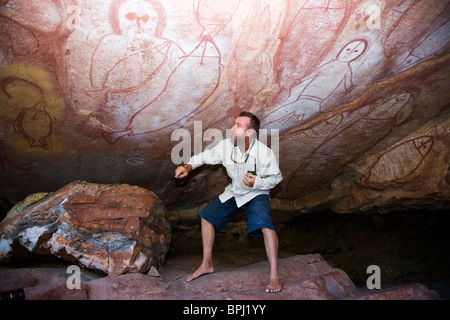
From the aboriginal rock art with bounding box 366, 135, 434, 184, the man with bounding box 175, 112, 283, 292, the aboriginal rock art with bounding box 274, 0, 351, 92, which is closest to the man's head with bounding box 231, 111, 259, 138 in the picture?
the man with bounding box 175, 112, 283, 292

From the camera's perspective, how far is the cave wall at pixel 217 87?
261cm

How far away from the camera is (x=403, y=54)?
124 inches

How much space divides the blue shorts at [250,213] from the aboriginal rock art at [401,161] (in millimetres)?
2026

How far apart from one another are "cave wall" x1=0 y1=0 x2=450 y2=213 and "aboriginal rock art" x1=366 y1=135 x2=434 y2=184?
0.04ft

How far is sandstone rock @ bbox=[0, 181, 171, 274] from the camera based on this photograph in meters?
2.90

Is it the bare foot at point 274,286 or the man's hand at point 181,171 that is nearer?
the bare foot at point 274,286

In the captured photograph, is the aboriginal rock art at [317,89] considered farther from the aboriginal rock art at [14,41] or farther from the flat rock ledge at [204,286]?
the aboriginal rock art at [14,41]

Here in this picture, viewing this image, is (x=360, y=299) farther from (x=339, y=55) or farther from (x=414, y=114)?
(x=414, y=114)

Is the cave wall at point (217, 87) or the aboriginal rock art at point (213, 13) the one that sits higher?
the aboriginal rock art at point (213, 13)

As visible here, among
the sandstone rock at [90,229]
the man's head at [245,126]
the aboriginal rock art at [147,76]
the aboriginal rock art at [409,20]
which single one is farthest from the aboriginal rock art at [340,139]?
the sandstone rock at [90,229]

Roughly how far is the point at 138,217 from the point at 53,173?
1.12 m

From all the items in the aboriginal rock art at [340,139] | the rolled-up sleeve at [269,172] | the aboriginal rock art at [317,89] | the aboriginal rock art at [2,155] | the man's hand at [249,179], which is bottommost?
the man's hand at [249,179]

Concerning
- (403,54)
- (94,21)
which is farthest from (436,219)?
(94,21)

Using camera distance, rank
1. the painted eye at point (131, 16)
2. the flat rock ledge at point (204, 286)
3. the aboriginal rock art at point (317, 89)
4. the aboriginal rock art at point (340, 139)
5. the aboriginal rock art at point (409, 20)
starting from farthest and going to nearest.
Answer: the aboriginal rock art at point (340, 139) → the aboriginal rock art at point (317, 89) → the aboriginal rock art at point (409, 20) → the painted eye at point (131, 16) → the flat rock ledge at point (204, 286)
